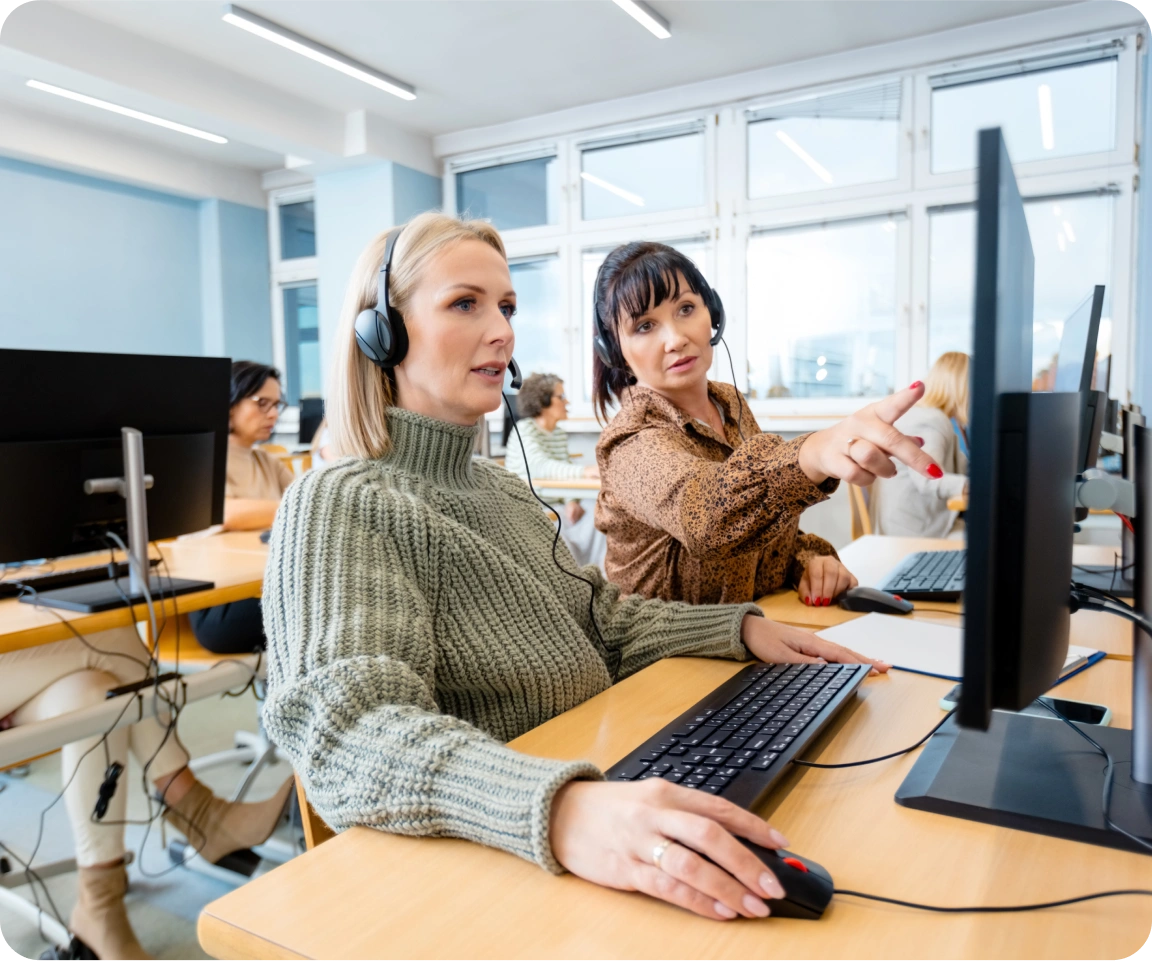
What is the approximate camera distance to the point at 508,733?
0.93 meters

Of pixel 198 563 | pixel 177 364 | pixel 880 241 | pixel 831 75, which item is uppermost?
pixel 831 75

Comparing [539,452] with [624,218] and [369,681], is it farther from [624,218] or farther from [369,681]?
[369,681]

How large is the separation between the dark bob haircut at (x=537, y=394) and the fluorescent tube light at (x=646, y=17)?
1827 mm

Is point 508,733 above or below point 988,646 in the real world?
below

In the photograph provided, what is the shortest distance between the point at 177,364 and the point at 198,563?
1.79 ft

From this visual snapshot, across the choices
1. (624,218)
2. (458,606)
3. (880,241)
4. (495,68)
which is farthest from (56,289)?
(458,606)

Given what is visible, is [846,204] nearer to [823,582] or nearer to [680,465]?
[823,582]

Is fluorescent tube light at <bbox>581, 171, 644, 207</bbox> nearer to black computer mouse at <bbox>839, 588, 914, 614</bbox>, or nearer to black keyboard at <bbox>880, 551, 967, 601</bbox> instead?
black keyboard at <bbox>880, 551, 967, 601</bbox>

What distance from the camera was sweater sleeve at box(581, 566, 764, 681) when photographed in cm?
112

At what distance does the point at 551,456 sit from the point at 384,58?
2.48 metres

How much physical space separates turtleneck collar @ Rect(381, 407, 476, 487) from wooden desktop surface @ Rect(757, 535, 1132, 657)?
602mm

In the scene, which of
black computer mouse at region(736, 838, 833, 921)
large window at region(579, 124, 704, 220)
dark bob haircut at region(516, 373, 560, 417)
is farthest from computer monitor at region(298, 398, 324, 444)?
black computer mouse at region(736, 838, 833, 921)

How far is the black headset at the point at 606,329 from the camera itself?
1605 millimetres

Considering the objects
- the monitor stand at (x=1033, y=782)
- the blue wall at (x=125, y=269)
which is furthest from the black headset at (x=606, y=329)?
the blue wall at (x=125, y=269)
